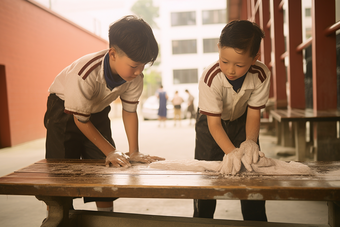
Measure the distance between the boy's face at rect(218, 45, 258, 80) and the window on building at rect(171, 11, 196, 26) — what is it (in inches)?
859

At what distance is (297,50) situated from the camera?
4609mm

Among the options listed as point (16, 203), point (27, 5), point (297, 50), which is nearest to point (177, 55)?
point (27, 5)

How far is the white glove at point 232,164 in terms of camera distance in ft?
4.59

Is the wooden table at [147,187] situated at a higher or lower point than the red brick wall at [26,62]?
lower

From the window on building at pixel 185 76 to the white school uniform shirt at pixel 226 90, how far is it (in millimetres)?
19936

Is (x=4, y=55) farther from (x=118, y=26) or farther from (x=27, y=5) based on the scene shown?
(x=118, y=26)

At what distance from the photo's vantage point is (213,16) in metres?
22.2

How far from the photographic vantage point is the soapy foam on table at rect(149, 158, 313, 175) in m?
1.38

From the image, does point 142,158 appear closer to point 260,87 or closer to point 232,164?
point 232,164

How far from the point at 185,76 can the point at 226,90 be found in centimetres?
2020

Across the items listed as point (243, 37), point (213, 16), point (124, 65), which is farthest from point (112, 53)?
point (213, 16)

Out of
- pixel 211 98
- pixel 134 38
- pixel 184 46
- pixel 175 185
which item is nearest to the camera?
pixel 175 185

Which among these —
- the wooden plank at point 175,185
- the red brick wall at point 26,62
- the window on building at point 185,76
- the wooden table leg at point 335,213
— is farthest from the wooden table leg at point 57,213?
the window on building at point 185,76

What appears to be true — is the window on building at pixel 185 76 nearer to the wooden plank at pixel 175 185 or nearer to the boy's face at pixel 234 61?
the boy's face at pixel 234 61
